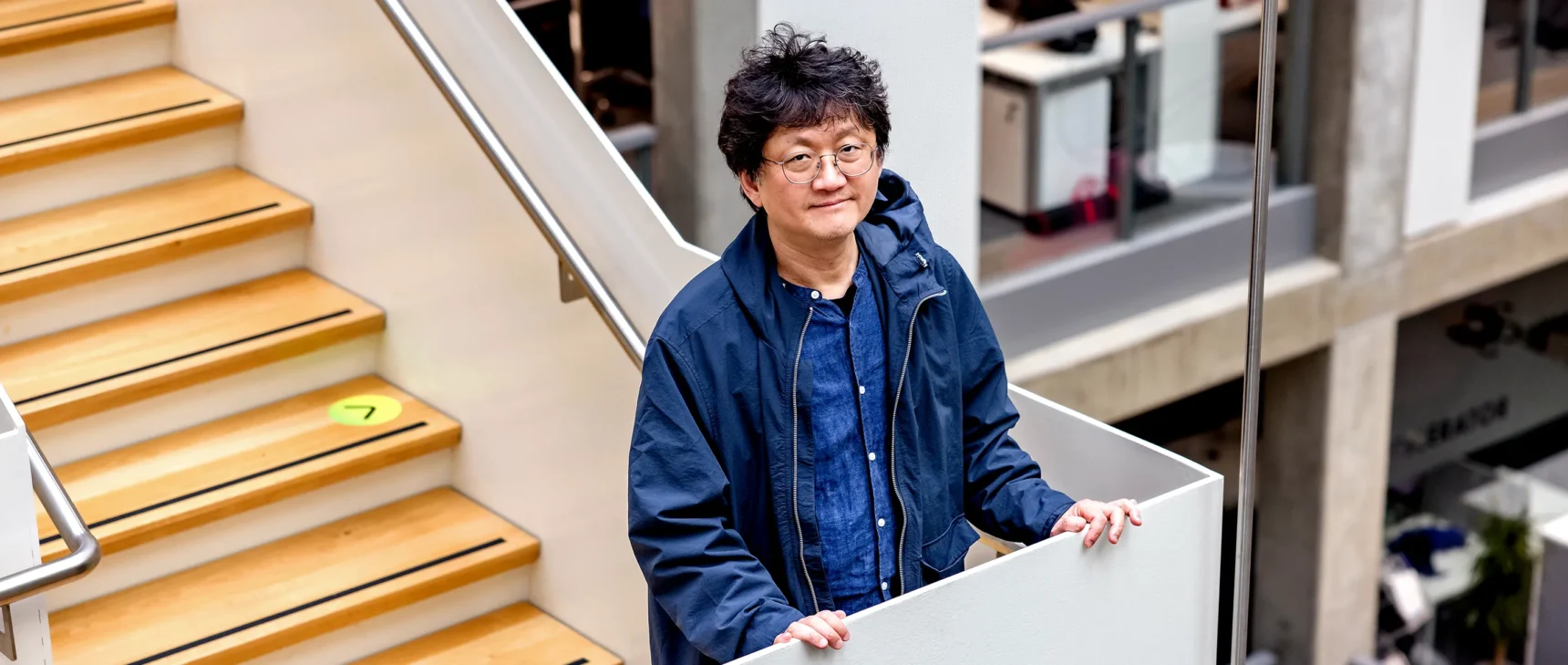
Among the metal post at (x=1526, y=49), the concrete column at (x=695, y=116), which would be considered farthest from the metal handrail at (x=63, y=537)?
the metal post at (x=1526, y=49)

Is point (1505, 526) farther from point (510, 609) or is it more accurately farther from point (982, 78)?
point (510, 609)

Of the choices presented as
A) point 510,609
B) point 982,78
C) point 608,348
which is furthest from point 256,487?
point 982,78

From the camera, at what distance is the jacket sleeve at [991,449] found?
88.4 inches

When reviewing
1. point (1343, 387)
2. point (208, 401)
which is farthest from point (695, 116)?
point (1343, 387)

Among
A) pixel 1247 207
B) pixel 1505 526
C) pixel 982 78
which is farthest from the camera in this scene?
pixel 1505 526

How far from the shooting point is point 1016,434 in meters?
2.59

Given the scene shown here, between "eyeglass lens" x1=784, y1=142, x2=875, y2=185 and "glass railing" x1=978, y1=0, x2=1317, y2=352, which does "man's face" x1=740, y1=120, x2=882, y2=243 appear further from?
"glass railing" x1=978, y1=0, x2=1317, y2=352

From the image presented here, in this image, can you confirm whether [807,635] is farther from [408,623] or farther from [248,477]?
[248,477]

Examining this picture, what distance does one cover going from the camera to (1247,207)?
280 inches

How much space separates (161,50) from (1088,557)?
9.85ft

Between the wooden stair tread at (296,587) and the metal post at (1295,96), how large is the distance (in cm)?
481

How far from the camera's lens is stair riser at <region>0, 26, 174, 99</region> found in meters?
4.06

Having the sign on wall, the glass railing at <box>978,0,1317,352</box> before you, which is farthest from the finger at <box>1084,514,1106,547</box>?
the sign on wall

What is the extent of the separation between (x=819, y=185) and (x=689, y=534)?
16.8 inches
